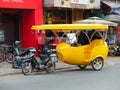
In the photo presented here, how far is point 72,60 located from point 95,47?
1264 mm

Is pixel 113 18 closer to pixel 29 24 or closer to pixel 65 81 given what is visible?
pixel 29 24

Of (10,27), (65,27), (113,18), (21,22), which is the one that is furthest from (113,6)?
(65,27)

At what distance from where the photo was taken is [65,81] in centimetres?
1391

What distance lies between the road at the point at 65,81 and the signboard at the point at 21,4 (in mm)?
5801

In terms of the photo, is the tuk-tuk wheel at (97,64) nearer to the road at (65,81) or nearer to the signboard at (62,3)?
the road at (65,81)

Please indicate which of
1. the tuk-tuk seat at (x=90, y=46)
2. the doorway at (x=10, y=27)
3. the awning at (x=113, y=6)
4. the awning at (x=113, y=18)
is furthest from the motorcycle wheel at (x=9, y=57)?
the awning at (x=113, y=6)

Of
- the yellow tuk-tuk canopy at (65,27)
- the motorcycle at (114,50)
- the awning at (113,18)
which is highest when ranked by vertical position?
the awning at (113,18)

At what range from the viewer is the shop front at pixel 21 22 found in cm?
2275

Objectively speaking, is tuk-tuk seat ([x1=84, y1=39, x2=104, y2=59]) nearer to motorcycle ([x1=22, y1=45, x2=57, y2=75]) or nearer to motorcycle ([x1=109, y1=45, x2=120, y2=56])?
motorcycle ([x1=22, y1=45, x2=57, y2=75])

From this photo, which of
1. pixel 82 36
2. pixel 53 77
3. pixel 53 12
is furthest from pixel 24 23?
pixel 53 77

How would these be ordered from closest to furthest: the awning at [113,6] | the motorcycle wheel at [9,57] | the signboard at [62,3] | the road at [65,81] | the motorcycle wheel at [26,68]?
the road at [65,81]
the motorcycle wheel at [26,68]
the motorcycle wheel at [9,57]
the signboard at [62,3]
the awning at [113,6]

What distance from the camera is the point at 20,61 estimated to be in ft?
52.6

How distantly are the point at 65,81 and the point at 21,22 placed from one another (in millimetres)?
10489

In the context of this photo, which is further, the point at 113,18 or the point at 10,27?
the point at 113,18
